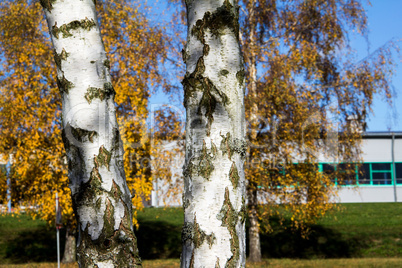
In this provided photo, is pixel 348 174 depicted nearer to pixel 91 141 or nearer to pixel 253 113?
pixel 253 113

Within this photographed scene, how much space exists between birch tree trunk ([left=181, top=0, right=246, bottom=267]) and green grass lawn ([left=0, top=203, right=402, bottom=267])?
13.0 meters

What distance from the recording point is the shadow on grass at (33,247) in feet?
56.3

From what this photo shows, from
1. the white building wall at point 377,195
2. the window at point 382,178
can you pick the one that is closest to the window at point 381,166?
the window at point 382,178

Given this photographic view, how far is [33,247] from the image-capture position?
60.5ft

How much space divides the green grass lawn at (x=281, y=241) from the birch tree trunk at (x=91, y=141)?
12826 millimetres

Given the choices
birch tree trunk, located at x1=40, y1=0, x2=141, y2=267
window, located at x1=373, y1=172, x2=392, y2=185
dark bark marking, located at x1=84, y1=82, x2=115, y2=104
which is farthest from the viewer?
window, located at x1=373, y1=172, x2=392, y2=185

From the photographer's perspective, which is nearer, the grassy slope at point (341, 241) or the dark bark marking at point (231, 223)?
the dark bark marking at point (231, 223)

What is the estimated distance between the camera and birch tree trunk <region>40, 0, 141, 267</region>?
2703 millimetres

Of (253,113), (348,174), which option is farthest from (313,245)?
(253,113)

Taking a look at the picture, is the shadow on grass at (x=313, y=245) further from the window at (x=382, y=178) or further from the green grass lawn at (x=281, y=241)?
the window at (x=382, y=178)

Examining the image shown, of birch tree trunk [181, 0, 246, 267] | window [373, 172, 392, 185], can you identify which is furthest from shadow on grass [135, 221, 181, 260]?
window [373, 172, 392, 185]

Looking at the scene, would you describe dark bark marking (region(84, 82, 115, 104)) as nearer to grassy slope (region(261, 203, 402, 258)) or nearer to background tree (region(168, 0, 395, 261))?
background tree (region(168, 0, 395, 261))

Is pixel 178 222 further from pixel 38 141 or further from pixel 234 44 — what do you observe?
pixel 234 44

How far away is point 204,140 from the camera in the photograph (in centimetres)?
245
